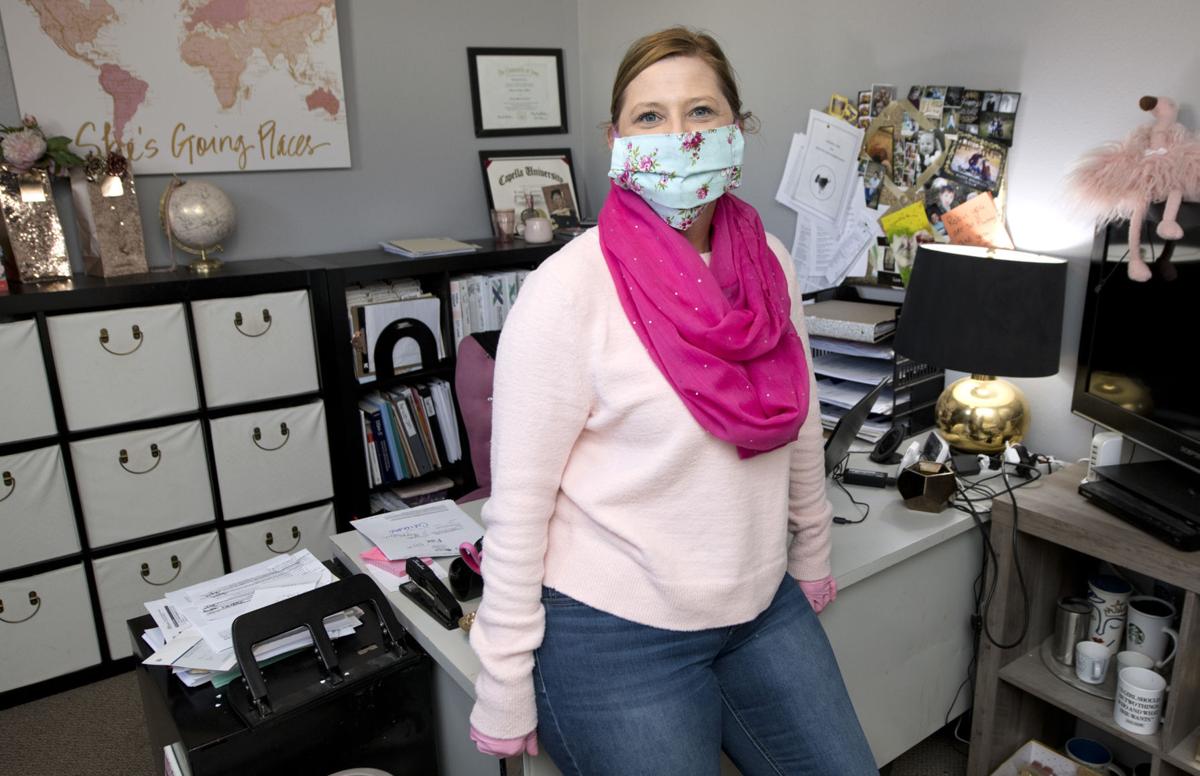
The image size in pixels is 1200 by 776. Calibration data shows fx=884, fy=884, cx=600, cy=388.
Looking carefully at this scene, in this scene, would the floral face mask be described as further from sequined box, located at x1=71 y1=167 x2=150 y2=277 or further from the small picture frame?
the small picture frame

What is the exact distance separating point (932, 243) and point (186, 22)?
217 centimetres

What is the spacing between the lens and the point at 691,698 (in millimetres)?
1105

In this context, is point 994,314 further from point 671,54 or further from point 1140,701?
point 671,54

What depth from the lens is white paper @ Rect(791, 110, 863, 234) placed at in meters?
2.33

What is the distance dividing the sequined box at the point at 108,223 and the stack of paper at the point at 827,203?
5.95ft

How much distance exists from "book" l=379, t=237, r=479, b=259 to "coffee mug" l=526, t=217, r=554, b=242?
207 millimetres

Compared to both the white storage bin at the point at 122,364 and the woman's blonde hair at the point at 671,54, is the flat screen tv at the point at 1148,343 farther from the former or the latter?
the white storage bin at the point at 122,364

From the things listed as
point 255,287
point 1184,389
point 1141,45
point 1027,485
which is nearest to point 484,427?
point 255,287

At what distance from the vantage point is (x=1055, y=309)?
5.82 ft

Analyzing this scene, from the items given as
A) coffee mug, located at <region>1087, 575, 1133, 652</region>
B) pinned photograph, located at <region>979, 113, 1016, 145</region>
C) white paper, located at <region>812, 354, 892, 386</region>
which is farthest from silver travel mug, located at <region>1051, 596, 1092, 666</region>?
pinned photograph, located at <region>979, 113, 1016, 145</region>

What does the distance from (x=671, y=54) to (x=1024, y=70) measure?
1178 millimetres

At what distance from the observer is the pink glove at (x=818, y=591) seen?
1.35 metres

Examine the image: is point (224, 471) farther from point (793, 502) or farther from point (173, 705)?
point (793, 502)

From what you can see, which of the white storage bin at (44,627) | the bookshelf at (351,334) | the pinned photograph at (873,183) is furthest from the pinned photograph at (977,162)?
the white storage bin at (44,627)
